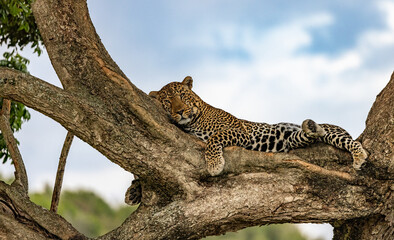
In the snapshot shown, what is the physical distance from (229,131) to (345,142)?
1.55 m

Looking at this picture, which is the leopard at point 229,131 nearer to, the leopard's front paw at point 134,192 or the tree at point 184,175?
the leopard's front paw at point 134,192

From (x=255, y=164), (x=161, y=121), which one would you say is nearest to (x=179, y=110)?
(x=161, y=121)

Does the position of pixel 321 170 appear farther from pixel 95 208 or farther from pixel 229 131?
pixel 95 208

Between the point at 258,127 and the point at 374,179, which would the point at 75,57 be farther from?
the point at 374,179

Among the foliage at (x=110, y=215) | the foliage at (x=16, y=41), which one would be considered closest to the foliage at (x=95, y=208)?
the foliage at (x=110, y=215)

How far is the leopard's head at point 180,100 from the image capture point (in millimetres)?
8539

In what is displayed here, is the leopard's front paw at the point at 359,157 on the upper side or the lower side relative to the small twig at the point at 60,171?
lower

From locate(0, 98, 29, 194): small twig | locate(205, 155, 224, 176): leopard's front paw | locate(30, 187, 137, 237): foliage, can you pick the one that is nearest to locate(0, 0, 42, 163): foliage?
locate(0, 98, 29, 194): small twig

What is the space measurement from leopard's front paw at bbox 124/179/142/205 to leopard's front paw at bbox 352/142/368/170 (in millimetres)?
2662

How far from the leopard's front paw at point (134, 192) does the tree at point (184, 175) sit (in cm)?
38

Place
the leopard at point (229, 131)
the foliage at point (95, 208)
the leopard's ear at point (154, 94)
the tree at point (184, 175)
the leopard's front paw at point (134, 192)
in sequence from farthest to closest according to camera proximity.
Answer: the foliage at point (95, 208) → the leopard's ear at point (154, 94) → the leopard's front paw at point (134, 192) → the leopard at point (229, 131) → the tree at point (184, 175)

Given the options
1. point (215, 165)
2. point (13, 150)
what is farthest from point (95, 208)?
point (215, 165)

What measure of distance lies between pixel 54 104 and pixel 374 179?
12.7 ft

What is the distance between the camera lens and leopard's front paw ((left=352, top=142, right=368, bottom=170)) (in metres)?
7.43
